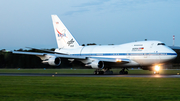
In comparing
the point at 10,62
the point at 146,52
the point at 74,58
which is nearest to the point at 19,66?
the point at 10,62

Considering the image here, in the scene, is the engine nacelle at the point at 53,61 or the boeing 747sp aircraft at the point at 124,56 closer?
the boeing 747sp aircraft at the point at 124,56

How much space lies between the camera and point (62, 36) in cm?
5378

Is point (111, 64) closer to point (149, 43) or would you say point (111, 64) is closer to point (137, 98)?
point (149, 43)

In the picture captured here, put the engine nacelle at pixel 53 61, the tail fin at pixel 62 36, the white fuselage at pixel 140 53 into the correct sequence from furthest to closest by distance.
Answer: the tail fin at pixel 62 36 → the engine nacelle at pixel 53 61 → the white fuselage at pixel 140 53

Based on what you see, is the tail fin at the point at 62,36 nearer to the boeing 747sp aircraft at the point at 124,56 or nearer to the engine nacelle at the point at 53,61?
the boeing 747sp aircraft at the point at 124,56

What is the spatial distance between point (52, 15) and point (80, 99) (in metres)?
42.1

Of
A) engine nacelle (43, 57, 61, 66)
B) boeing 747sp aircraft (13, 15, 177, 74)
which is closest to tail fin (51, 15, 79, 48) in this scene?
boeing 747sp aircraft (13, 15, 177, 74)

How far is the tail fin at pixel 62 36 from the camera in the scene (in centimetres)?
5281

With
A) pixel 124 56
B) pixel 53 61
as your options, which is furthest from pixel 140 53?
pixel 53 61

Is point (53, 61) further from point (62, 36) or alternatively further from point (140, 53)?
point (140, 53)

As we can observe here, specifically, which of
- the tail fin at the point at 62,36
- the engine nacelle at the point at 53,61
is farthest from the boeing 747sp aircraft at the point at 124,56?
the tail fin at the point at 62,36

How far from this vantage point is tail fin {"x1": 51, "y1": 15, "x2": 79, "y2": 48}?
52812 mm

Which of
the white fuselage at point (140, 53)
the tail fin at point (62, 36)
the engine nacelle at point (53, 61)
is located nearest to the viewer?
the white fuselage at point (140, 53)

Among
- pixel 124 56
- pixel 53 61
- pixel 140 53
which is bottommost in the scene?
pixel 53 61
